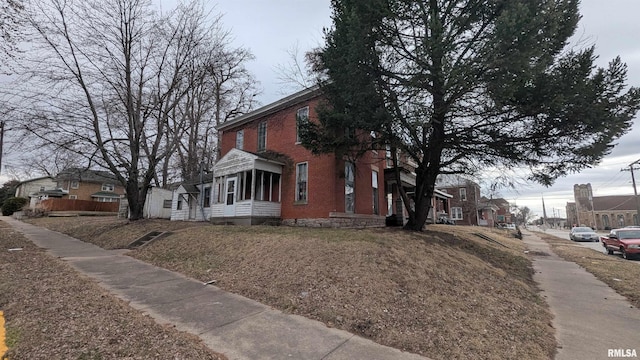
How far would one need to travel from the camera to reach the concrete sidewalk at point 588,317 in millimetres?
4652

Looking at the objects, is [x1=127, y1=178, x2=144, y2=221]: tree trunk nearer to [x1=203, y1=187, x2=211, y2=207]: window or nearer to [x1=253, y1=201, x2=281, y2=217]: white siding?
[x1=203, y1=187, x2=211, y2=207]: window

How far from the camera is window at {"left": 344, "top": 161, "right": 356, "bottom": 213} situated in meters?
15.4

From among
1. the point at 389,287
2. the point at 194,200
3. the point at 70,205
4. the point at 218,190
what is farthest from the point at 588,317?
the point at 70,205

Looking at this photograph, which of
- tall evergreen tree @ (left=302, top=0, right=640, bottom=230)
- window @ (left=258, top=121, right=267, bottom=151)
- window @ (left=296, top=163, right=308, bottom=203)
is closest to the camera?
tall evergreen tree @ (left=302, top=0, right=640, bottom=230)

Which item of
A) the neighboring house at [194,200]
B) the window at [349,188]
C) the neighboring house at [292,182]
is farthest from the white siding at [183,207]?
the window at [349,188]

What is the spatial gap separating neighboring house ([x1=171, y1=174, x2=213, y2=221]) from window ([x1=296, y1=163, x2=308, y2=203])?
7940mm

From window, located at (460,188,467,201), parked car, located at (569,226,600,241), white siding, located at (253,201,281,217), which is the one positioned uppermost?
window, located at (460,188,467,201)

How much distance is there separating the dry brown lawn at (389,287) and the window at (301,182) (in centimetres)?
520

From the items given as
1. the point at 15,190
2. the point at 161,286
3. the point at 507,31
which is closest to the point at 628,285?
the point at 507,31

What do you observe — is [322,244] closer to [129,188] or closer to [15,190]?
[129,188]

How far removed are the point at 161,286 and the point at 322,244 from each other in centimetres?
412

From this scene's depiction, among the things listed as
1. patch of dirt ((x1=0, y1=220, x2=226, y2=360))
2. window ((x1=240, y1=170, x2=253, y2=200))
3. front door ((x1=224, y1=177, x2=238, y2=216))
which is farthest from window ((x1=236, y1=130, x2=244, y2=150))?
patch of dirt ((x1=0, y1=220, x2=226, y2=360))

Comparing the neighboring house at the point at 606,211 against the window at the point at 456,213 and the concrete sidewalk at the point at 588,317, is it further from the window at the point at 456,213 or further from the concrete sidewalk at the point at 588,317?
the concrete sidewalk at the point at 588,317

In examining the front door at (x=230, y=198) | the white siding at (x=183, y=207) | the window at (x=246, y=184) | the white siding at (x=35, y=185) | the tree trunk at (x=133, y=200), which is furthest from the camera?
the white siding at (x=35, y=185)
